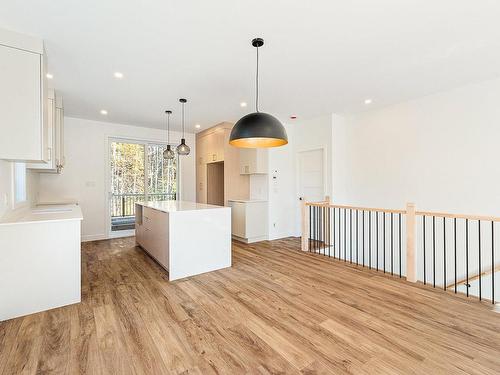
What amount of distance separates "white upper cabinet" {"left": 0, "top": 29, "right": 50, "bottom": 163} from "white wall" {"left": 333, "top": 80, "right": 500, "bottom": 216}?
4.60 meters

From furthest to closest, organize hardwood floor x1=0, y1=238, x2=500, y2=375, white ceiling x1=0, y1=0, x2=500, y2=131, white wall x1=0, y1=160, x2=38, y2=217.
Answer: white wall x1=0, y1=160, x2=38, y2=217
white ceiling x1=0, y1=0, x2=500, y2=131
hardwood floor x1=0, y1=238, x2=500, y2=375

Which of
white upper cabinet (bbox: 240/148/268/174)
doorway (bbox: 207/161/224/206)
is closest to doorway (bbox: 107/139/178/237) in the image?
doorway (bbox: 207/161/224/206)

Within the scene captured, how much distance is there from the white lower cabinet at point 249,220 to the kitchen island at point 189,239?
146 cm

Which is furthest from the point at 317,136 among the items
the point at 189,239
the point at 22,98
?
the point at 22,98

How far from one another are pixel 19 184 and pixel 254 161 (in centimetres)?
382

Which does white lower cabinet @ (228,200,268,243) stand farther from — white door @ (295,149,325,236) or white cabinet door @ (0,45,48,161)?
white cabinet door @ (0,45,48,161)

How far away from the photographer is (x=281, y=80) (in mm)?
3400

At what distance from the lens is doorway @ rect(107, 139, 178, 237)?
5832 mm

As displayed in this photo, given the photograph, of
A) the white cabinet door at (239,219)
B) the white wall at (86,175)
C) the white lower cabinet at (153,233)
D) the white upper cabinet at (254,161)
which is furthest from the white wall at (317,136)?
the white wall at (86,175)

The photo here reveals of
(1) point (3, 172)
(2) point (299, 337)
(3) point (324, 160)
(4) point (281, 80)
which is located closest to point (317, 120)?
(3) point (324, 160)

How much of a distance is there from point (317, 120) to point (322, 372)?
465cm

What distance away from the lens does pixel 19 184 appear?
334cm

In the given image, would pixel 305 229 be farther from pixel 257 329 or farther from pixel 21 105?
pixel 21 105

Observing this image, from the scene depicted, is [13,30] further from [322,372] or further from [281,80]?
[322,372]
